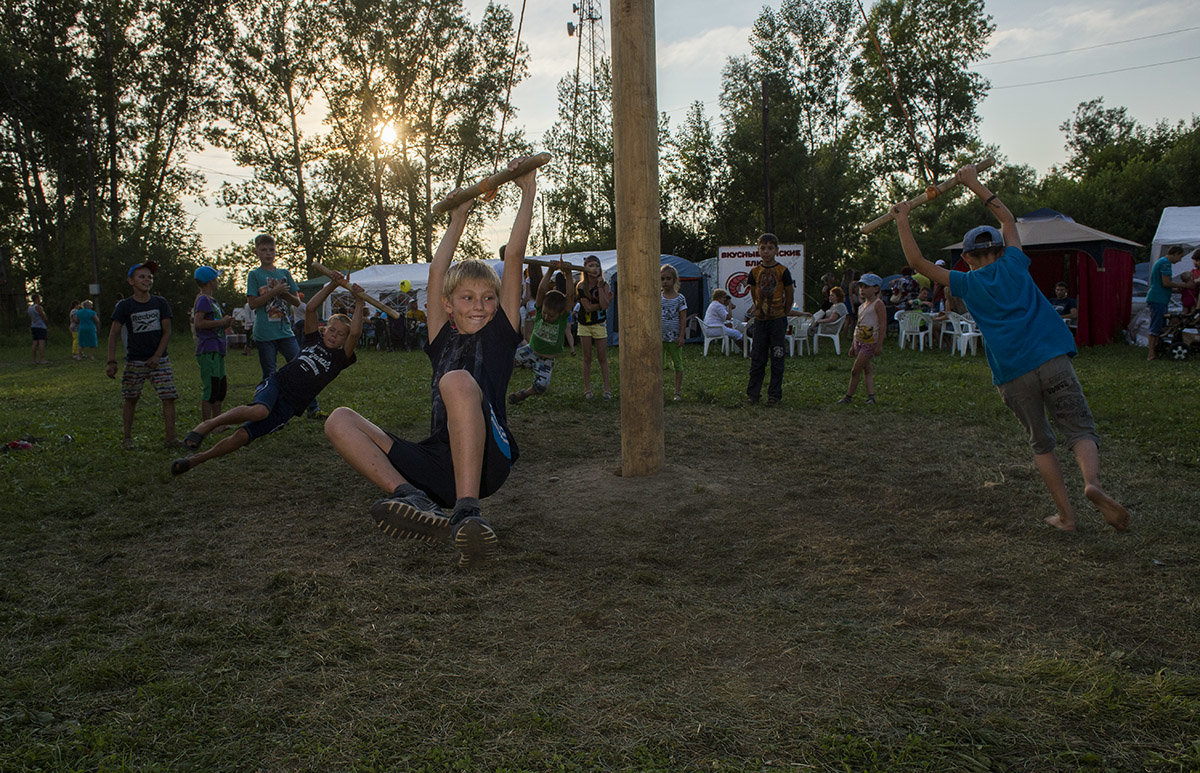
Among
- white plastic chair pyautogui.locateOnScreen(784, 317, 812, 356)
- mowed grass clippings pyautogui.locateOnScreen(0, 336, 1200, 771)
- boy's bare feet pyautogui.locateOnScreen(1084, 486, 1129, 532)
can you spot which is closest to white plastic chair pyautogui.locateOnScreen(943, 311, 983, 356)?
white plastic chair pyautogui.locateOnScreen(784, 317, 812, 356)

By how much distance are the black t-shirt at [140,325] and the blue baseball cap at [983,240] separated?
687 centimetres

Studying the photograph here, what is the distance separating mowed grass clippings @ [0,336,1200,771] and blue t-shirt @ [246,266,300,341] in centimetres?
226

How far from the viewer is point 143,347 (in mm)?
7742

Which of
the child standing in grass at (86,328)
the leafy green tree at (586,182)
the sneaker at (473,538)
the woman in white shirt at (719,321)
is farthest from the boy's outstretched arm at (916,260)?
the leafy green tree at (586,182)

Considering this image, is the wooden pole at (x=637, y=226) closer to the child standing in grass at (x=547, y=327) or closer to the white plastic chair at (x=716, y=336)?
the child standing in grass at (x=547, y=327)

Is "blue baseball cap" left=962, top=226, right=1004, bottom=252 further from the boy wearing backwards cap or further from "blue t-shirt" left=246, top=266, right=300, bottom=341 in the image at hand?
the boy wearing backwards cap

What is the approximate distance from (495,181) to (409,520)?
1.87m

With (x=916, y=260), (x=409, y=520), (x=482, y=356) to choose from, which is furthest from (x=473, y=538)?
(x=916, y=260)

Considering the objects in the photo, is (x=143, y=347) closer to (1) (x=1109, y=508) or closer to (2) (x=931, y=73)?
(1) (x=1109, y=508)

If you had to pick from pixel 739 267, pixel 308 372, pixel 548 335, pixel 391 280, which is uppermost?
pixel 391 280

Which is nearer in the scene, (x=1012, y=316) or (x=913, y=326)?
(x=1012, y=316)

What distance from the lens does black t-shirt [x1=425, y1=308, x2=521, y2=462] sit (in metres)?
3.92

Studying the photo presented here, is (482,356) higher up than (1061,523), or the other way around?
(482,356)

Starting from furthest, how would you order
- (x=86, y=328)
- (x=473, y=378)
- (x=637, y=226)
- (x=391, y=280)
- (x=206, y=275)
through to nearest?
(x=391, y=280) → (x=86, y=328) → (x=206, y=275) → (x=637, y=226) → (x=473, y=378)
